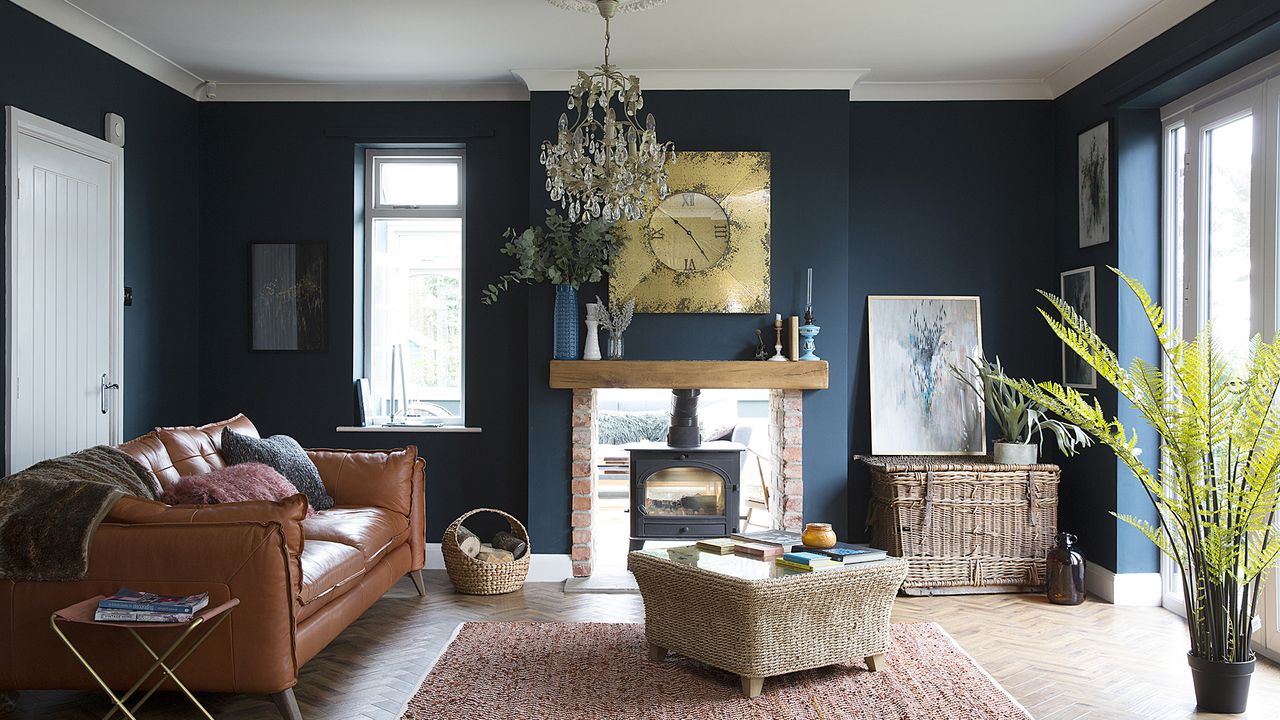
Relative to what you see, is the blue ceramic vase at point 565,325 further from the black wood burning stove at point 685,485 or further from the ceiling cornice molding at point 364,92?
the ceiling cornice molding at point 364,92

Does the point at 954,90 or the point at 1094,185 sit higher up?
the point at 954,90

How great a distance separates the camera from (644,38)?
455 centimetres

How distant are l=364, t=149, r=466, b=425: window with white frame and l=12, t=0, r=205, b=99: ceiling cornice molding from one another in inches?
40.8

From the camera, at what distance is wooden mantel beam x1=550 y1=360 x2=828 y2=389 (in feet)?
16.4

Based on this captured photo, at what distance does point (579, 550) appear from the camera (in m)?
5.11

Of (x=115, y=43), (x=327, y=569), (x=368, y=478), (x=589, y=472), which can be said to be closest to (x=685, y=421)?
(x=589, y=472)

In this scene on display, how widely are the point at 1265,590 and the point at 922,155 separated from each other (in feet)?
9.07

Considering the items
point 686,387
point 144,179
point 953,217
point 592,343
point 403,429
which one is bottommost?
point 403,429

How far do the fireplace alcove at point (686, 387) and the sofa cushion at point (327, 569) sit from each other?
1548 mm

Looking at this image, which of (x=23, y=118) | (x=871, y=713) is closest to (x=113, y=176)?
(x=23, y=118)

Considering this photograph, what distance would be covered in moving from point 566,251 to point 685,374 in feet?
2.95

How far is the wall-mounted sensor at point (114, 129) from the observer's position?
459cm

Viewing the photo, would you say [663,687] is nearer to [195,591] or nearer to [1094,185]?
[195,591]

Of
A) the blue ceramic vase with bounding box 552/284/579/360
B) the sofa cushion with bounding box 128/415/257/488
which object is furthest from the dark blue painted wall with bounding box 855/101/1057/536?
the sofa cushion with bounding box 128/415/257/488
